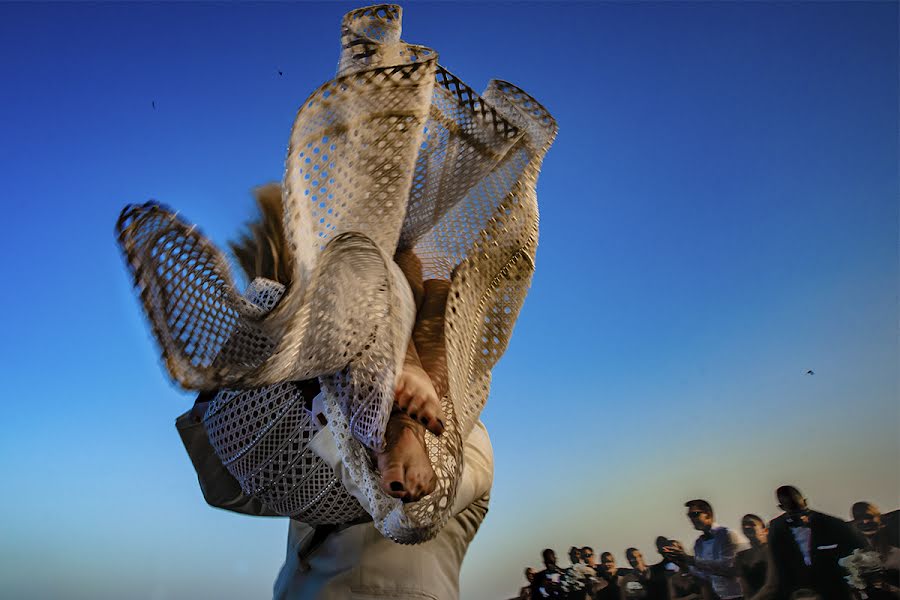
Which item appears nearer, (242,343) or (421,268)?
(242,343)

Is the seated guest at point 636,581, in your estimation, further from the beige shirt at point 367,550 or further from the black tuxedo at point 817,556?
the beige shirt at point 367,550

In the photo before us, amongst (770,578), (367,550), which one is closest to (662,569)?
(770,578)

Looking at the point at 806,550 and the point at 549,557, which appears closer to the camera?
the point at 806,550

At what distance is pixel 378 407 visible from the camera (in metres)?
0.67

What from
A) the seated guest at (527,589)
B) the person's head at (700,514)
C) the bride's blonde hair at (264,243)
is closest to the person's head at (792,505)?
the person's head at (700,514)

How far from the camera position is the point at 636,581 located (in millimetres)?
3557

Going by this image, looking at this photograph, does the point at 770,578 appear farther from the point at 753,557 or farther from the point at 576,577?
the point at 576,577

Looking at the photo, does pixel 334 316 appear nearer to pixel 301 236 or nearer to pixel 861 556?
pixel 301 236

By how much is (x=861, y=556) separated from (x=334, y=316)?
8.42ft

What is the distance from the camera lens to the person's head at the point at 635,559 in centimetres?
356

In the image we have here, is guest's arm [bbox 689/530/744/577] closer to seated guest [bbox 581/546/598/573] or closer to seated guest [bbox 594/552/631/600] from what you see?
seated guest [bbox 594/552/631/600]

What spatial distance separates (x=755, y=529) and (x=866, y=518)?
424 mm

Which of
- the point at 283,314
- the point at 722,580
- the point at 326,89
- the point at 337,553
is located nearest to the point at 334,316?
the point at 283,314

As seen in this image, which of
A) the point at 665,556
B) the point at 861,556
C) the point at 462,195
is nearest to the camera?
the point at 462,195
